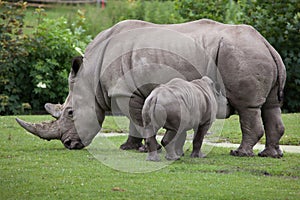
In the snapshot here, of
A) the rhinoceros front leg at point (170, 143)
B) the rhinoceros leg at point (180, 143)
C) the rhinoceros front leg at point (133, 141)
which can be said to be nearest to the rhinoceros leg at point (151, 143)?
the rhinoceros front leg at point (170, 143)

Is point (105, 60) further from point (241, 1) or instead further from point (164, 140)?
point (241, 1)

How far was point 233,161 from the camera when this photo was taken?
9.64 metres

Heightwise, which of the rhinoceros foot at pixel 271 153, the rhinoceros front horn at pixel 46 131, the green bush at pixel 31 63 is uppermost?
the rhinoceros foot at pixel 271 153

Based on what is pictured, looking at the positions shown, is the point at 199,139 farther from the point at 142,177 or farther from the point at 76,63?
the point at 76,63

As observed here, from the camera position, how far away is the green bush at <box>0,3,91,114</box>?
1680cm

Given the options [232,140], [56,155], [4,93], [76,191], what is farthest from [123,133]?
[76,191]

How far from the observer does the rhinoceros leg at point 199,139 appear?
9.65m

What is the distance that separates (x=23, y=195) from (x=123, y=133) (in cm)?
620

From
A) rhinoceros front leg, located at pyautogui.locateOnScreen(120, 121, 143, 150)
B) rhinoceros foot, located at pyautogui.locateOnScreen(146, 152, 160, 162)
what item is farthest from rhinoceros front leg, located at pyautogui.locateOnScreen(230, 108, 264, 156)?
rhinoceros front leg, located at pyautogui.locateOnScreen(120, 121, 143, 150)

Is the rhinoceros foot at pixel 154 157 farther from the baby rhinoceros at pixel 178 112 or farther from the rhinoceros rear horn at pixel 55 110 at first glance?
the rhinoceros rear horn at pixel 55 110

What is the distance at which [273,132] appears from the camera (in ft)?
33.8

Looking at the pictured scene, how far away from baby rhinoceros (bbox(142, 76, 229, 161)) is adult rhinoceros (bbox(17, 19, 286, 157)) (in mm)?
465

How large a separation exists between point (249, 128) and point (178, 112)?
1.51 metres

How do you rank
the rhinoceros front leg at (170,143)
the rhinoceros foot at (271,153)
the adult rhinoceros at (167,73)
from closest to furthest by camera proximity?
the rhinoceros front leg at (170,143) < the adult rhinoceros at (167,73) < the rhinoceros foot at (271,153)
